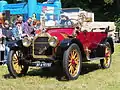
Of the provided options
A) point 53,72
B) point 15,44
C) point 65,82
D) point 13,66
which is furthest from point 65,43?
point 53,72

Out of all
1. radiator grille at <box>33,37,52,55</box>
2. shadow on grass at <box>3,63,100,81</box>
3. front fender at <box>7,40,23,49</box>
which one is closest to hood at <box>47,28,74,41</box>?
radiator grille at <box>33,37,52,55</box>

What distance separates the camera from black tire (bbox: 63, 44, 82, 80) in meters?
9.85

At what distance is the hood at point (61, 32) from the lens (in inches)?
413

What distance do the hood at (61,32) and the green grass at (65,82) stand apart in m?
1.10

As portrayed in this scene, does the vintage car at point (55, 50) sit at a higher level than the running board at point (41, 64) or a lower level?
higher

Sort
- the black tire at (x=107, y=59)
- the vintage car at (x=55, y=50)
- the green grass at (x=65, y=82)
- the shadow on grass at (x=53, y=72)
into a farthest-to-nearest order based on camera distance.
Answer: the black tire at (x=107, y=59) → the shadow on grass at (x=53, y=72) → the vintage car at (x=55, y=50) → the green grass at (x=65, y=82)

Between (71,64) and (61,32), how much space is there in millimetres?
1026

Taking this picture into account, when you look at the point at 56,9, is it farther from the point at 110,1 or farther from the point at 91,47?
the point at 91,47

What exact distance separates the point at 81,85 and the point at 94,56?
7.88 ft

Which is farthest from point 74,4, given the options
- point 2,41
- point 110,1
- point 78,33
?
point 78,33

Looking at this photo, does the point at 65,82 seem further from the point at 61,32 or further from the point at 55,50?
the point at 61,32

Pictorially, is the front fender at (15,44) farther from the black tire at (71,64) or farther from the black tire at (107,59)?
the black tire at (107,59)

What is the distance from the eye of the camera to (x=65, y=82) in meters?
9.83

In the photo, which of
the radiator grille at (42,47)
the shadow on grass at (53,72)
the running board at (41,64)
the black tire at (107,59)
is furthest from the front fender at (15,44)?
the black tire at (107,59)
